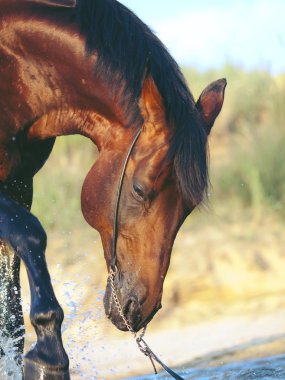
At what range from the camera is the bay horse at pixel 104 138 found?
4078 mm

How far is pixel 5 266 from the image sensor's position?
4742mm

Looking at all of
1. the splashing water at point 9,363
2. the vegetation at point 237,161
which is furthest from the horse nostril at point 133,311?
the vegetation at point 237,161

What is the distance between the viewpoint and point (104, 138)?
439 centimetres

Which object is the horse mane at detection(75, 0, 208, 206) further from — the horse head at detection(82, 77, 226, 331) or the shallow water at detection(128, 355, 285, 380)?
the shallow water at detection(128, 355, 285, 380)

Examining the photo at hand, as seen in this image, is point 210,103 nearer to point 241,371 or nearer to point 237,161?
point 241,371

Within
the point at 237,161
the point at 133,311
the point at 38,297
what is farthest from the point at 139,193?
the point at 237,161

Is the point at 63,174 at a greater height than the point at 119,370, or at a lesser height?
greater

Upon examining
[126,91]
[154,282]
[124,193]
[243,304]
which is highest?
[126,91]

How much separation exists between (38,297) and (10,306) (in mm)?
889

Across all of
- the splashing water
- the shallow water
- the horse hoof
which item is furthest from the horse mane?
the shallow water

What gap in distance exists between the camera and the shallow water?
535 cm

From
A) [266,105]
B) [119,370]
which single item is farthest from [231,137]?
[119,370]

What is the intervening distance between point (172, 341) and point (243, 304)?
0.74 metres

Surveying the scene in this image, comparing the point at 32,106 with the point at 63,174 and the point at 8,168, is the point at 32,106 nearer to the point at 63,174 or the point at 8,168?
the point at 8,168
